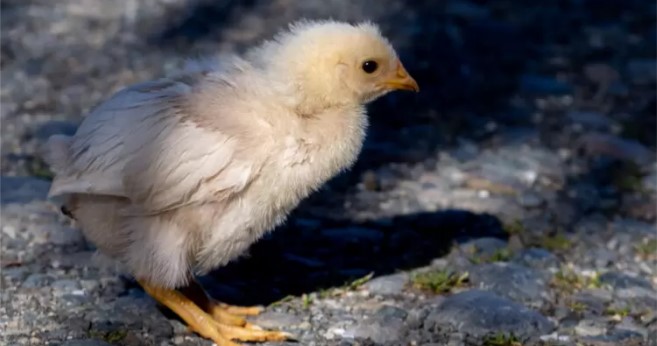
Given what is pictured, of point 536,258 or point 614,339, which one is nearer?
point 614,339

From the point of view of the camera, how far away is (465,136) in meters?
7.59

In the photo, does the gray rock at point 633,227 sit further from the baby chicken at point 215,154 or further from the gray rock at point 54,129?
the gray rock at point 54,129

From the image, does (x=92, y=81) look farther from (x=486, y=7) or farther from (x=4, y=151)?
(x=486, y=7)

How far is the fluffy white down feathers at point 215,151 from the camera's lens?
4.63 meters

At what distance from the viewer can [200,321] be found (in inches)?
190

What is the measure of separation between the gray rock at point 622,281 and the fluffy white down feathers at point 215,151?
59.8 inches

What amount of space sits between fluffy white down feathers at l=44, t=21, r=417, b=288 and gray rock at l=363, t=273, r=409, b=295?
84 cm

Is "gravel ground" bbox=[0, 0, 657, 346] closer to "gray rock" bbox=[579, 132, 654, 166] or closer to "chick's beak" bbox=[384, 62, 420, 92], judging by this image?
"gray rock" bbox=[579, 132, 654, 166]

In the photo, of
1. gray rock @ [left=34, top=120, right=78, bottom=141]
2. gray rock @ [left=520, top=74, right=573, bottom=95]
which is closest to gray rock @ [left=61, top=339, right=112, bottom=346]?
gray rock @ [left=34, top=120, right=78, bottom=141]

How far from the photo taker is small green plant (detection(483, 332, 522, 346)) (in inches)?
196

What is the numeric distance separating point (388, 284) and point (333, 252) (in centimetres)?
47

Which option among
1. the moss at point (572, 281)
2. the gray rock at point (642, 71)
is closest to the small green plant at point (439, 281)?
the moss at point (572, 281)

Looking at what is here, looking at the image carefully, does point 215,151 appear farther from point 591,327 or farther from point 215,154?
point 591,327

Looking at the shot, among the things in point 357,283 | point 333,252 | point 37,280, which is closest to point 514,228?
point 333,252
